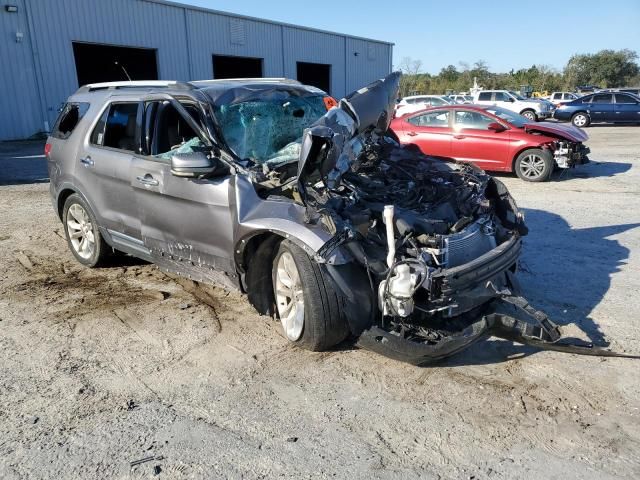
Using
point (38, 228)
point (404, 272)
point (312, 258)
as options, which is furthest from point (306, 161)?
point (38, 228)

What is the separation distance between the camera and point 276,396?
327 cm

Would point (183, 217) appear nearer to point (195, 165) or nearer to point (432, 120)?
point (195, 165)

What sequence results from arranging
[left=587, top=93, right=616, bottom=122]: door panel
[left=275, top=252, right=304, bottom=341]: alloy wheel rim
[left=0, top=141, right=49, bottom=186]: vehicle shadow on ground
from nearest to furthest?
[left=275, top=252, right=304, bottom=341]: alloy wheel rim < [left=0, top=141, right=49, bottom=186]: vehicle shadow on ground < [left=587, top=93, right=616, bottom=122]: door panel

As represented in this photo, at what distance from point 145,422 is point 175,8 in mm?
24056

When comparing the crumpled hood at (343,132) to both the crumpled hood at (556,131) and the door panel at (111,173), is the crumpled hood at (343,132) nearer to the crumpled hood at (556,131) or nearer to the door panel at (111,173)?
the door panel at (111,173)

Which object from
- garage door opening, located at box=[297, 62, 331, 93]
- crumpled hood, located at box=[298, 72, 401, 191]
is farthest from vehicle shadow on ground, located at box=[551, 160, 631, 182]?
garage door opening, located at box=[297, 62, 331, 93]

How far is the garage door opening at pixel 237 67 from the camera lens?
27812 mm

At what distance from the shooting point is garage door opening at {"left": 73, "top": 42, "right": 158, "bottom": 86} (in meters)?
23.5

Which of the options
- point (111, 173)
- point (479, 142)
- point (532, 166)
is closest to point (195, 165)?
point (111, 173)

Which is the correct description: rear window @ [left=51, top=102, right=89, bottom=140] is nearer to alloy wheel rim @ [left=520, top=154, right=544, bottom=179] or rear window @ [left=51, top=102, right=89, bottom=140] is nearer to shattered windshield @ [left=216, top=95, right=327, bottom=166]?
shattered windshield @ [left=216, top=95, right=327, bottom=166]

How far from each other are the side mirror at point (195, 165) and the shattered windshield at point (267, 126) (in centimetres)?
36

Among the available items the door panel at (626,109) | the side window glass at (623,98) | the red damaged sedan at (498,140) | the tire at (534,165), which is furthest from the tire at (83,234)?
the side window glass at (623,98)

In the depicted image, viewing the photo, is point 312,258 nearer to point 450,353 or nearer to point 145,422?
point 450,353

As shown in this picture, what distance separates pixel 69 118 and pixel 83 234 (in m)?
1.25
